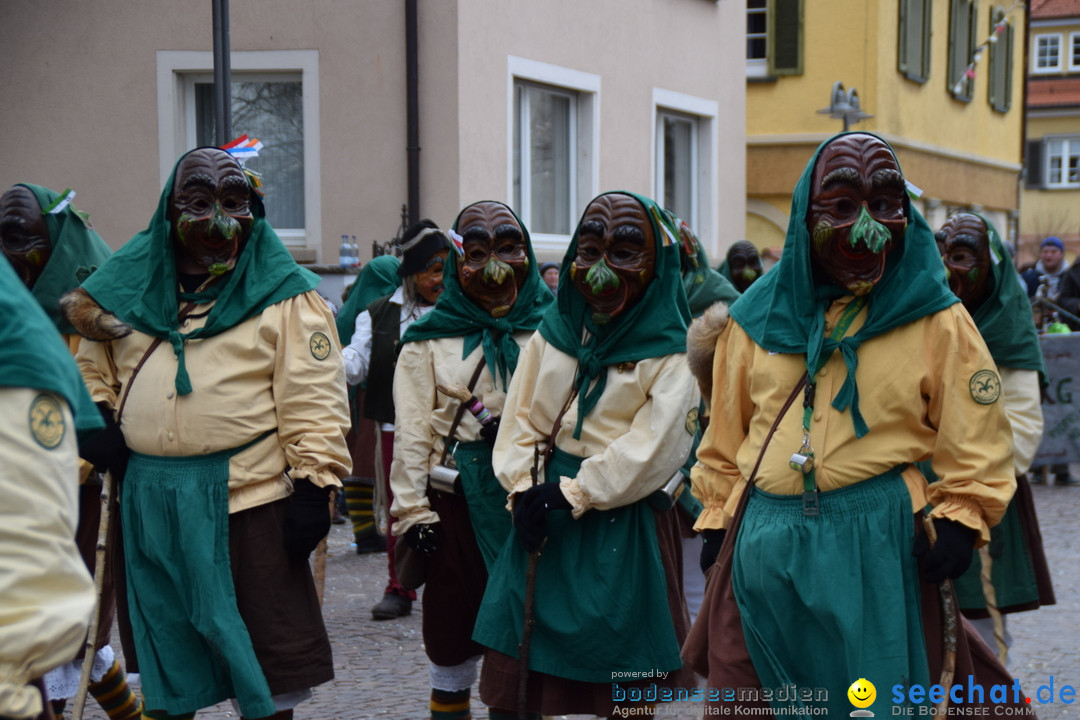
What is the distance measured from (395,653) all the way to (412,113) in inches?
263

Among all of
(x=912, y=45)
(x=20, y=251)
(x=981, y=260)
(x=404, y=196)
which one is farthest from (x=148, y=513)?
(x=912, y=45)

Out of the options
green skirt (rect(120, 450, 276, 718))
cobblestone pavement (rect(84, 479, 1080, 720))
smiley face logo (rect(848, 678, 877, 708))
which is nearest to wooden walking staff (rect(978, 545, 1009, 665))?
cobblestone pavement (rect(84, 479, 1080, 720))

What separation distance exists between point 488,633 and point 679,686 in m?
0.67

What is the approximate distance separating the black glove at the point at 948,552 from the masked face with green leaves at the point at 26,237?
3455 millimetres

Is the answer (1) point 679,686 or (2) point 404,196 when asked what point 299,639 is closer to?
(1) point 679,686

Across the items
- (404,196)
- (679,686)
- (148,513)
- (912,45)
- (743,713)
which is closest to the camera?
(743,713)

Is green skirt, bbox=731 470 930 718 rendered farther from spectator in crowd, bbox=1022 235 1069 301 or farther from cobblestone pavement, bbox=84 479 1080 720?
spectator in crowd, bbox=1022 235 1069 301

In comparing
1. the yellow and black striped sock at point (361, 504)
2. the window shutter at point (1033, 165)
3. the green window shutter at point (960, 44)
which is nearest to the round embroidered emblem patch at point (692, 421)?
the yellow and black striped sock at point (361, 504)

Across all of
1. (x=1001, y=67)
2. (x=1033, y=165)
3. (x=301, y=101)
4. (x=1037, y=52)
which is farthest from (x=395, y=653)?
(x=1037, y=52)

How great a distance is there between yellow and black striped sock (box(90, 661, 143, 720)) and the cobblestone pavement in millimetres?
456

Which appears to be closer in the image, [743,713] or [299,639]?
[743,713]

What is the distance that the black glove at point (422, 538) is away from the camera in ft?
16.3

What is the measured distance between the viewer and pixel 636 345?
450 centimetres

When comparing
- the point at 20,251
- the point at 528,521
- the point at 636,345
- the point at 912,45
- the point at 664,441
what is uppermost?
the point at 912,45
